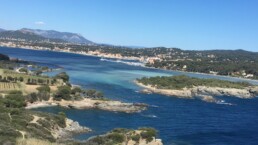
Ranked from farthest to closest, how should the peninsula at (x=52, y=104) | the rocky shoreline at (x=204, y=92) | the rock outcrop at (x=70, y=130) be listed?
the rocky shoreline at (x=204, y=92) → the rock outcrop at (x=70, y=130) → the peninsula at (x=52, y=104)

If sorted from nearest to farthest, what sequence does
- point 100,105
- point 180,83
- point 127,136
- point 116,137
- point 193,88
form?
point 116,137 < point 127,136 < point 100,105 < point 193,88 < point 180,83

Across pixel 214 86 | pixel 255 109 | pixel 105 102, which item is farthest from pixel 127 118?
pixel 214 86

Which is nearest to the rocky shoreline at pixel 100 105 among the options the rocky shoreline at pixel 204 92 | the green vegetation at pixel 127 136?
the green vegetation at pixel 127 136

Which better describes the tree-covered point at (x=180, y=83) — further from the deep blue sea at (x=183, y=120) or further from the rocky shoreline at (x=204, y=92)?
the deep blue sea at (x=183, y=120)

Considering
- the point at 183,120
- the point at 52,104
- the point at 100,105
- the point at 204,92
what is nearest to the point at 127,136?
the point at 183,120

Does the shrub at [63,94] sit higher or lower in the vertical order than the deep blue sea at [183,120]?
higher

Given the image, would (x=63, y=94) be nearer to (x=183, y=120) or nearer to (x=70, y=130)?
(x=183, y=120)

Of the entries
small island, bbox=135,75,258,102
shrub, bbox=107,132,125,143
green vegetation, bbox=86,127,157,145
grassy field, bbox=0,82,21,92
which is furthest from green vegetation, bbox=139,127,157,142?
small island, bbox=135,75,258,102

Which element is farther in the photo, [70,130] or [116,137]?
[70,130]
